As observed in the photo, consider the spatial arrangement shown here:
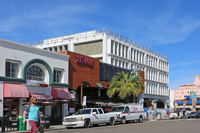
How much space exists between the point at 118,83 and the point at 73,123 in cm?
2005

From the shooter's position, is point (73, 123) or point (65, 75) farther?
point (65, 75)

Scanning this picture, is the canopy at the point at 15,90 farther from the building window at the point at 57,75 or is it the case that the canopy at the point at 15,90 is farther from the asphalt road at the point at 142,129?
the asphalt road at the point at 142,129

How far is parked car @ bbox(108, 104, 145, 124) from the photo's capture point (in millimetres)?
27841

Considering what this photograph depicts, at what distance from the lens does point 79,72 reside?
36.8 m

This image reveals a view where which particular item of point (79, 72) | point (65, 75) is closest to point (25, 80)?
point (65, 75)

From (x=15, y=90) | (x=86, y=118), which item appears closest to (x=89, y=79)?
(x=15, y=90)

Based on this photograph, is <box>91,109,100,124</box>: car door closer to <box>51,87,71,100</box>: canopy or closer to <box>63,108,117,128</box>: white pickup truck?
<box>63,108,117,128</box>: white pickup truck

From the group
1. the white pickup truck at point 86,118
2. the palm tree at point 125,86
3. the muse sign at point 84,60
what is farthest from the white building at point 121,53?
the white pickup truck at point 86,118

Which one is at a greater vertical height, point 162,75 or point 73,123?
point 162,75

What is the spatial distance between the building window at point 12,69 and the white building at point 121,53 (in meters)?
20.4

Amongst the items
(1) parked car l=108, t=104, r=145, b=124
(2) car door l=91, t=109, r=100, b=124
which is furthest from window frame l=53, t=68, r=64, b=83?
(2) car door l=91, t=109, r=100, b=124

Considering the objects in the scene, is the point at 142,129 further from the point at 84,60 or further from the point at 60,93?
the point at 84,60

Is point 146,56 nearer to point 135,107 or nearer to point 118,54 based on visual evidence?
point 118,54

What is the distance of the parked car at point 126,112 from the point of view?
2784 cm
